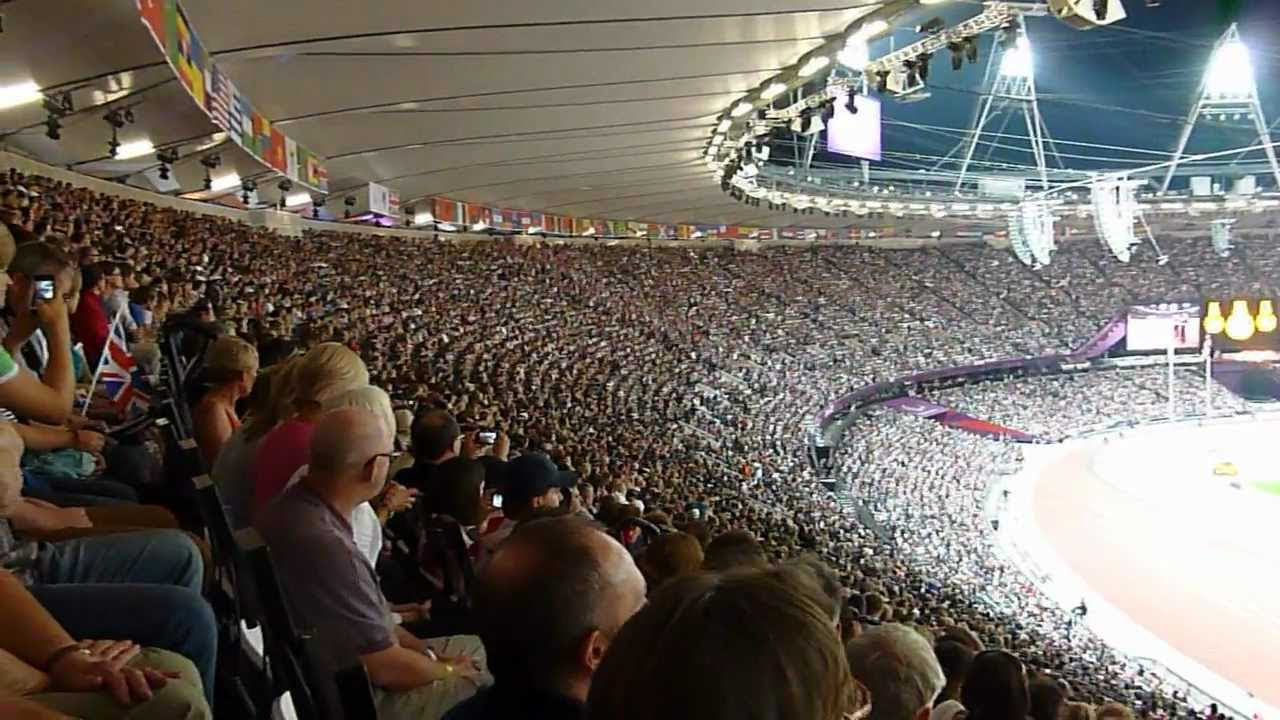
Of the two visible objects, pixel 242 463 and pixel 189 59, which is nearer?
pixel 242 463

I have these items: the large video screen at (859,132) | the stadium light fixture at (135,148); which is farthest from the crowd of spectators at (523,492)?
the large video screen at (859,132)

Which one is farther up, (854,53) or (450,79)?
(854,53)

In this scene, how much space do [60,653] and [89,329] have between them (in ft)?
9.70

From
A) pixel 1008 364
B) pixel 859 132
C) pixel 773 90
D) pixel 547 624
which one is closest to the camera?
pixel 547 624

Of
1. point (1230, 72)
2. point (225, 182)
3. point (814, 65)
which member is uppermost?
point (1230, 72)

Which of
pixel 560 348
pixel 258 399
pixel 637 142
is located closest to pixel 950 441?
pixel 560 348

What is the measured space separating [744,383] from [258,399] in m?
22.3

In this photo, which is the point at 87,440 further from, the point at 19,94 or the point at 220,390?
the point at 19,94

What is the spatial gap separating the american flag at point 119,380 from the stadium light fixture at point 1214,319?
36.9 metres

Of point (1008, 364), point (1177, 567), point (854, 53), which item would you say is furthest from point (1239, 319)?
point (854, 53)

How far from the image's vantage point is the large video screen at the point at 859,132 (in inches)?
1142

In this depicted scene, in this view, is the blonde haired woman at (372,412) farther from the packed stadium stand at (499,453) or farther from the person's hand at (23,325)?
the person's hand at (23,325)

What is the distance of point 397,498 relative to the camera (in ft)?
12.5

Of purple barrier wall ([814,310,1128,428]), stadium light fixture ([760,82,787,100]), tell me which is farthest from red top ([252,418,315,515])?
purple barrier wall ([814,310,1128,428])
